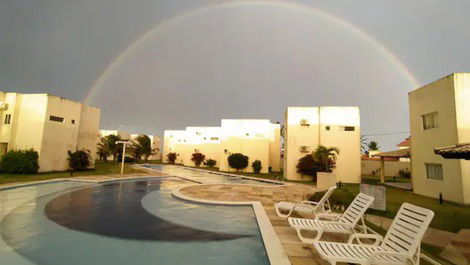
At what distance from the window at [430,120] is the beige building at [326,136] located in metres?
6.89

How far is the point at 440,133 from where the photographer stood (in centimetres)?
1177

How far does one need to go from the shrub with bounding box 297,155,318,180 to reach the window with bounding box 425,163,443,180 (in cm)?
813

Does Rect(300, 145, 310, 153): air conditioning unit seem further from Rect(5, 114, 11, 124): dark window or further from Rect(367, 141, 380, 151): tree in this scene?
Rect(367, 141, 380, 151): tree

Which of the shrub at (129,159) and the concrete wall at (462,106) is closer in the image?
the concrete wall at (462,106)

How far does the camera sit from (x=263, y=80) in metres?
35.1

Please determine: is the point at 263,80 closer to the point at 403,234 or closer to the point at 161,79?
the point at 161,79

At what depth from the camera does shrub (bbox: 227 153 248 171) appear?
27703mm

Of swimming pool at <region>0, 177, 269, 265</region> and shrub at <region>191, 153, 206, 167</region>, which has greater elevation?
shrub at <region>191, 153, 206, 167</region>

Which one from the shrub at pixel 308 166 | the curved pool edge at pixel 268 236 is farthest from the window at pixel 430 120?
the curved pool edge at pixel 268 236

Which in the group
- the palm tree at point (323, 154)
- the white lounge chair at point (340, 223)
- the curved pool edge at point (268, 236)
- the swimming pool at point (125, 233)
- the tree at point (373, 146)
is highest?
the tree at point (373, 146)

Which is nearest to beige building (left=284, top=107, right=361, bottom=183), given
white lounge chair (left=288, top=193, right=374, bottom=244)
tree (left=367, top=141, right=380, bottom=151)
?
white lounge chair (left=288, top=193, right=374, bottom=244)

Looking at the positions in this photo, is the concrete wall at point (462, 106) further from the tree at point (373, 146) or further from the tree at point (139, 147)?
the tree at point (373, 146)

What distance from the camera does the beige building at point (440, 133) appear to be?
10.7 m

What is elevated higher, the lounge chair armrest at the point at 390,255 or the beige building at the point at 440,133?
the beige building at the point at 440,133
